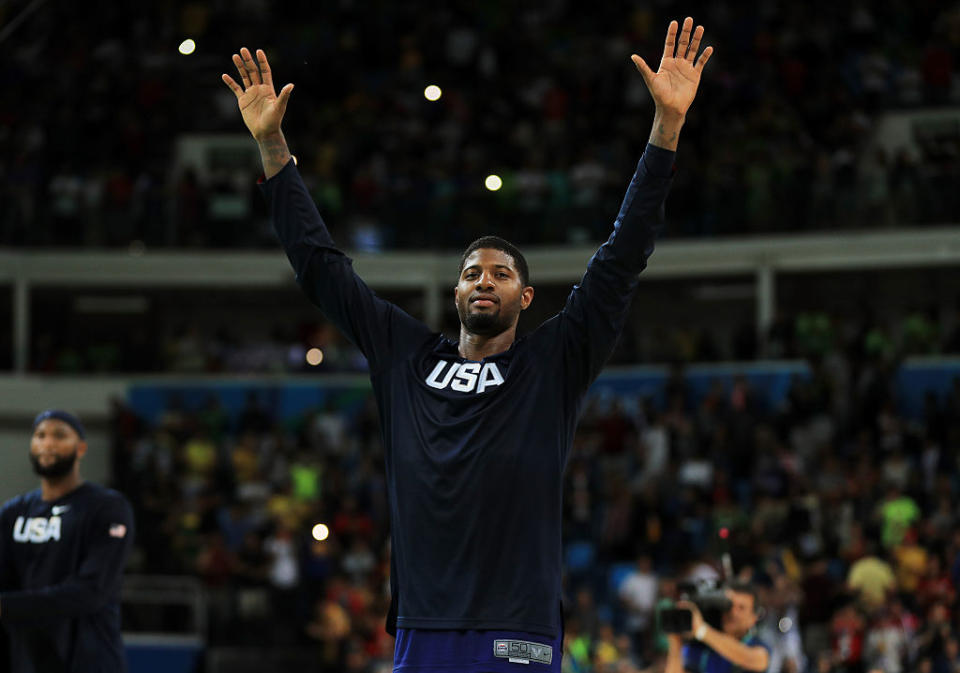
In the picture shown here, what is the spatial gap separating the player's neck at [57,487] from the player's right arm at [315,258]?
9.16 ft

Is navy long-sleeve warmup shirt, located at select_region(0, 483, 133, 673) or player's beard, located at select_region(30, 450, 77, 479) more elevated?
player's beard, located at select_region(30, 450, 77, 479)

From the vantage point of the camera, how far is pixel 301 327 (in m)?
25.5

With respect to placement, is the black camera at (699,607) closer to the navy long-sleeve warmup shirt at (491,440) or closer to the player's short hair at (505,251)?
the navy long-sleeve warmup shirt at (491,440)

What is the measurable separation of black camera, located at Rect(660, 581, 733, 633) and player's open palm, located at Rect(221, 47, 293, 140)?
12.4 ft

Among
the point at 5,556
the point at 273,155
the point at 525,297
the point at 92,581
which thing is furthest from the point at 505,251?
the point at 5,556

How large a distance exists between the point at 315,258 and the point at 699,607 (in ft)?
13.0

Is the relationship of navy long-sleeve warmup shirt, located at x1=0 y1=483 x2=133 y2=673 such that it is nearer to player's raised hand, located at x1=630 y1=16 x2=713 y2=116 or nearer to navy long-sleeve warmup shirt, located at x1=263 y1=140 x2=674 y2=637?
navy long-sleeve warmup shirt, located at x1=263 y1=140 x2=674 y2=637

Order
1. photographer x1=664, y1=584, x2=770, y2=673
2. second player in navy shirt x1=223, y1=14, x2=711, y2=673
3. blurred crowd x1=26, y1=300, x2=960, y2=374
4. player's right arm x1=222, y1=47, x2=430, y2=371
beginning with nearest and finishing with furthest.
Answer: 1. second player in navy shirt x1=223, y1=14, x2=711, y2=673
2. player's right arm x1=222, y1=47, x2=430, y2=371
3. photographer x1=664, y1=584, x2=770, y2=673
4. blurred crowd x1=26, y1=300, x2=960, y2=374

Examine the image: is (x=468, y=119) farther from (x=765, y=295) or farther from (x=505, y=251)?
(x=505, y=251)

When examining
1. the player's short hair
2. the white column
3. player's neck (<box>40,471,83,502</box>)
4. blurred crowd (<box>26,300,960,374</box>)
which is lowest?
player's neck (<box>40,471,83,502</box>)

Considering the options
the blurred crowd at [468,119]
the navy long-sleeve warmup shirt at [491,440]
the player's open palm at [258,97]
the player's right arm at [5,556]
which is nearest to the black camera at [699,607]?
the player's right arm at [5,556]

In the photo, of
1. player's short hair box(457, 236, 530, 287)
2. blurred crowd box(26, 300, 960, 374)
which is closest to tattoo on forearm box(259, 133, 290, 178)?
player's short hair box(457, 236, 530, 287)

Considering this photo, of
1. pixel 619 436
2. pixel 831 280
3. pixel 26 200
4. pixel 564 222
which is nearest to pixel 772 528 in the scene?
pixel 619 436

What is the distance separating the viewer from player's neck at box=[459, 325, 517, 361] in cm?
492
